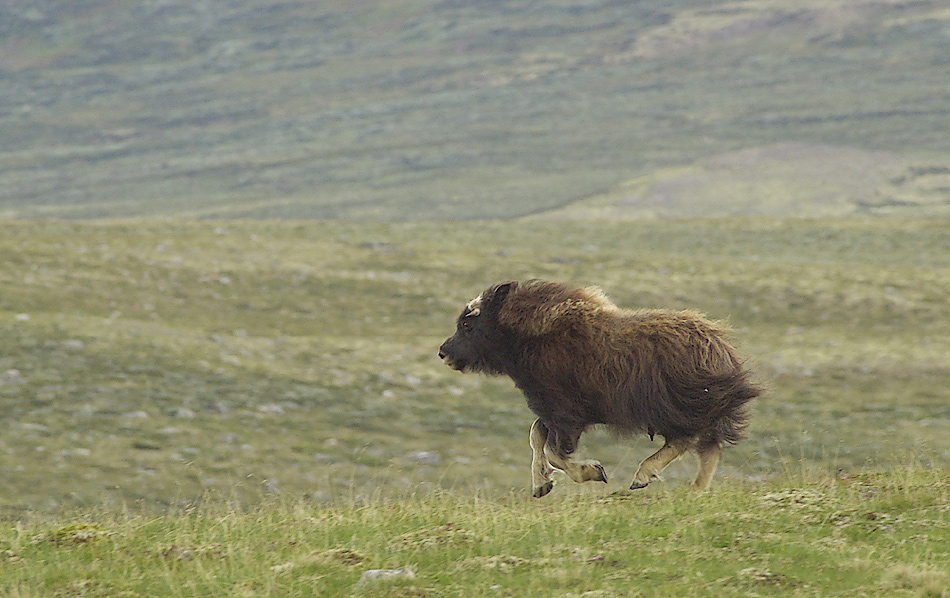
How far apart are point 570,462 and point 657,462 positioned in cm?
89

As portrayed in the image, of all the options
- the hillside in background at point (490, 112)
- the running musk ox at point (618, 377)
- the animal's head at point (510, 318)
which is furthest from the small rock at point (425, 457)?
the hillside in background at point (490, 112)

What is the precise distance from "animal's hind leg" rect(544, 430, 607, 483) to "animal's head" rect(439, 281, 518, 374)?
1.28 m

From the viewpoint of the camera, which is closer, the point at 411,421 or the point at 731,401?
the point at 731,401

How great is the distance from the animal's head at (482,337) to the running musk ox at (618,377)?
14 cm

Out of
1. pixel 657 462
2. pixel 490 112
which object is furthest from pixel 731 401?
pixel 490 112

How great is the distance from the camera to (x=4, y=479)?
15.0 m

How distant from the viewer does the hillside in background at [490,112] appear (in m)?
89.1

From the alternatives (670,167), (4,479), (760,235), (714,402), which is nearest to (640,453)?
(714,402)

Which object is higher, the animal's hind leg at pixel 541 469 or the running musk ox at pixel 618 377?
the running musk ox at pixel 618 377

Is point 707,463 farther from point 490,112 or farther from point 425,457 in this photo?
point 490,112

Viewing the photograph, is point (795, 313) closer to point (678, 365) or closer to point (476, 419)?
point (476, 419)

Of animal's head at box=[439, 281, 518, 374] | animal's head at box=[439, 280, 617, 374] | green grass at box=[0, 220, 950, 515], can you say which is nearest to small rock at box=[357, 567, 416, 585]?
green grass at box=[0, 220, 950, 515]

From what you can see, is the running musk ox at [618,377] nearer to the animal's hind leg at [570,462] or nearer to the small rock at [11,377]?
the animal's hind leg at [570,462]

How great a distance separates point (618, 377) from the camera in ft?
34.7
